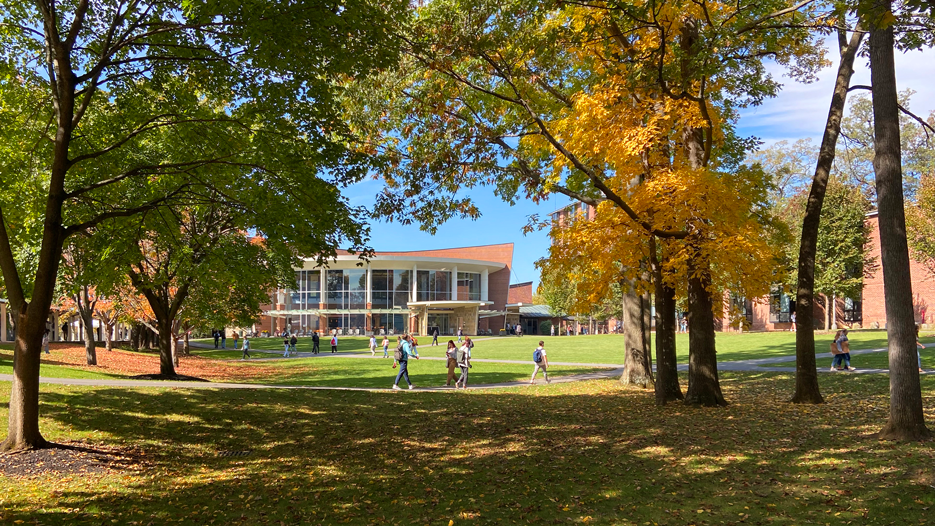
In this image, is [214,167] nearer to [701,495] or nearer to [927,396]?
[701,495]

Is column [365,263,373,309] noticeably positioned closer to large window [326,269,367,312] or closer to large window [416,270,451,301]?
large window [326,269,367,312]

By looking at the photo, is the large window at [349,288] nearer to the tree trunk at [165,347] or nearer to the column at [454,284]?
the column at [454,284]

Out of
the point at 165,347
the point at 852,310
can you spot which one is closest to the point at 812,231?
the point at 165,347

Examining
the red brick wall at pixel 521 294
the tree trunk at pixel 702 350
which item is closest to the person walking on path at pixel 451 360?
the tree trunk at pixel 702 350

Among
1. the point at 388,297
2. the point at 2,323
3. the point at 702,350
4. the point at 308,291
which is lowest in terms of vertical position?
the point at 702,350

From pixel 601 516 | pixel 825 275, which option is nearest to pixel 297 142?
pixel 601 516

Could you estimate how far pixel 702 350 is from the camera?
12945 millimetres

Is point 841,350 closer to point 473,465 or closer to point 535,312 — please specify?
point 473,465

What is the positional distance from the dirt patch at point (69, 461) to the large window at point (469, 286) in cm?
6655

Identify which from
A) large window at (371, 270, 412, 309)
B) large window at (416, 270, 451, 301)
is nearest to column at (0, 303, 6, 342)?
large window at (371, 270, 412, 309)

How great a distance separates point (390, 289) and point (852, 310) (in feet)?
147

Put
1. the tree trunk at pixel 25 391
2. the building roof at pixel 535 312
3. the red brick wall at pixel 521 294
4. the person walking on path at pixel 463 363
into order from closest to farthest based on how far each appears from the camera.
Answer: the tree trunk at pixel 25 391
the person walking on path at pixel 463 363
the building roof at pixel 535 312
the red brick wall at pixel 521 294

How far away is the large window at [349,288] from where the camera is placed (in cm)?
7150

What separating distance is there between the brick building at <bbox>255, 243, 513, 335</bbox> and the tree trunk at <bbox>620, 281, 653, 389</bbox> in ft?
170
